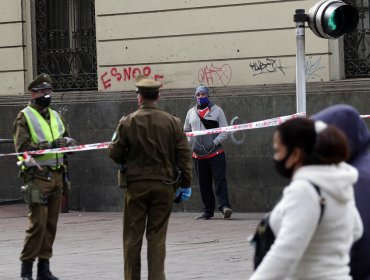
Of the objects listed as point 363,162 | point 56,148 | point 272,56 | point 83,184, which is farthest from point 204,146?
point 363,162

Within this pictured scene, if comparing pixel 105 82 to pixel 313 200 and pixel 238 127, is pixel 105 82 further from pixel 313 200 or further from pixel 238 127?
pixel 313 200

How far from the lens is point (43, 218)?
9109 millimetres

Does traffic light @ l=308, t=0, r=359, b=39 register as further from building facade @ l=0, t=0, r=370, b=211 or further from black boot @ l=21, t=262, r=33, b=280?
building facade @ l=0, t=0, r=370, b=211

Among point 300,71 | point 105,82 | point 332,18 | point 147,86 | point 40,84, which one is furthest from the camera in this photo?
point 105,82

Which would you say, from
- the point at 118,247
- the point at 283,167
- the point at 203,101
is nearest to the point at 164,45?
the point at 203,101

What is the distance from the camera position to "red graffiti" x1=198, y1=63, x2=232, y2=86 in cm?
1537

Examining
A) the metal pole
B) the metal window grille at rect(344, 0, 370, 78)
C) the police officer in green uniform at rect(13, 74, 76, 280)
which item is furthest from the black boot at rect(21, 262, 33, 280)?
the metal window grille at rect(344, 0, 370, 78)

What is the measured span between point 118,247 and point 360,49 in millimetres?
5024

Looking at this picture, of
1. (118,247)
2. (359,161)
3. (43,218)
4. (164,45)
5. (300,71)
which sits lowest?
(118,247)

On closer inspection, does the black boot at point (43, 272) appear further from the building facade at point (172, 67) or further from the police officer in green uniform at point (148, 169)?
the building facade at point (172, 67)

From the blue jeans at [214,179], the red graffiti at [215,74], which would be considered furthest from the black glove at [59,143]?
the red graffiti at [215,74]

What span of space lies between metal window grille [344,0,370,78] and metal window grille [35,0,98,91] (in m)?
4.12

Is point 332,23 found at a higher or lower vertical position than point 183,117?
higher

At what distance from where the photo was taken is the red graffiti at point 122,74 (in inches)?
633
